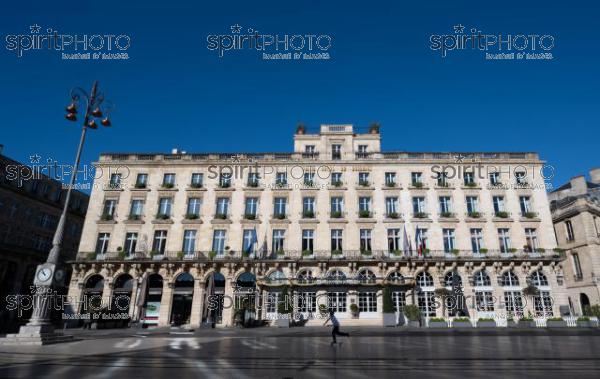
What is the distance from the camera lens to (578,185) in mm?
40750

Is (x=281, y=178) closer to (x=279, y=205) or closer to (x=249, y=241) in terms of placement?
(x=279, y=205)

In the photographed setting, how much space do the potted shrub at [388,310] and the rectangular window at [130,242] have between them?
23.6 metres

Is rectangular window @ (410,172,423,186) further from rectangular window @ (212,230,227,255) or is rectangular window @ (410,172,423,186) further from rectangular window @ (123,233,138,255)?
rectangular window @ (123,233,138,255)

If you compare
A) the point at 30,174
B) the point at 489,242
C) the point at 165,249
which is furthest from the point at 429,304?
the point at 30,174

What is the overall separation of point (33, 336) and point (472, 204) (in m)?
34.8

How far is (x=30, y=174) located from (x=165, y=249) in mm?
23628

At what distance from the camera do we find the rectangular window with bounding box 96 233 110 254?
110ft

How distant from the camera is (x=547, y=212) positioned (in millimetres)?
33250

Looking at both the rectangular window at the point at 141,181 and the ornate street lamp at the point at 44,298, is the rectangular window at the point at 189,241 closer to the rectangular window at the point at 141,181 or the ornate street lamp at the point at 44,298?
the rectangular window at the point at 141,181

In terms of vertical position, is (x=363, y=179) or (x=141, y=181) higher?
(x=363, y=179)

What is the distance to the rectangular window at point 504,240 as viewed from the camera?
106ft

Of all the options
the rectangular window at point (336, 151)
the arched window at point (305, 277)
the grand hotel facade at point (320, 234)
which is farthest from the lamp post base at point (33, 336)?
the rectangular window at point (336, 151)

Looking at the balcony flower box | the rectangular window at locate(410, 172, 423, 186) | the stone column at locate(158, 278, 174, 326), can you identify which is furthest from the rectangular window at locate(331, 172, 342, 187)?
the stone column at locate(158, 278, 174, 326)

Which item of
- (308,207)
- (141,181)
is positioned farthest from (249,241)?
(141,181)
